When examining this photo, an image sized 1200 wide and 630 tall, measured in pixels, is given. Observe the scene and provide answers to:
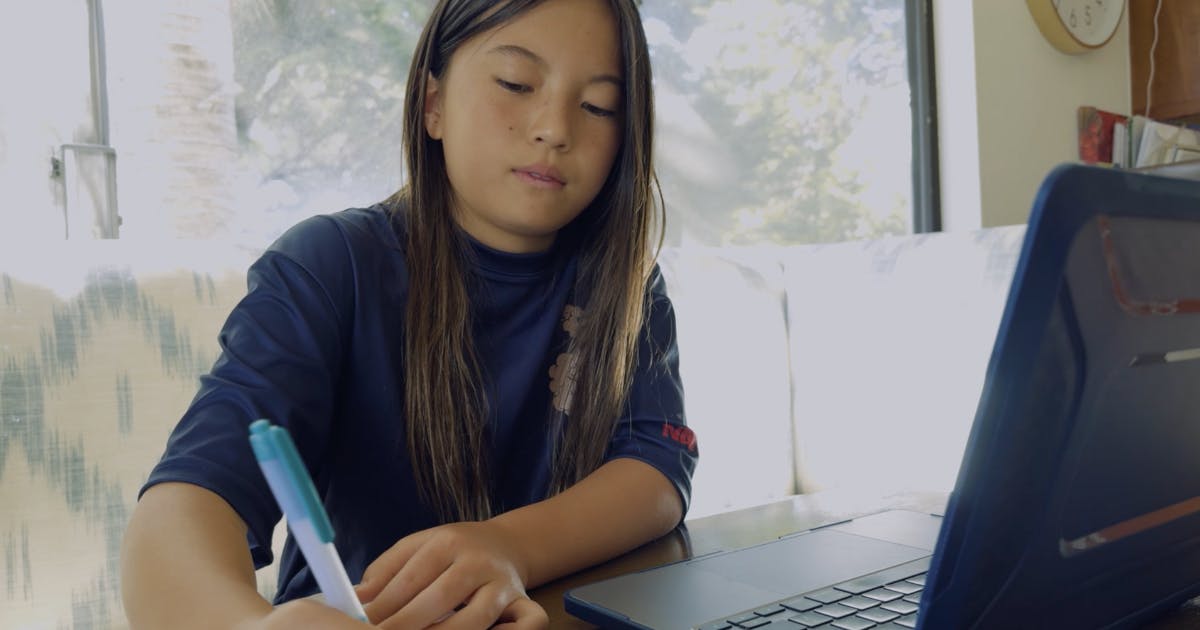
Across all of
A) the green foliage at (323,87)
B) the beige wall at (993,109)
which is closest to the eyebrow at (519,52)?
the green foliage at (323,87)

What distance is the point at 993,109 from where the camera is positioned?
2.49 m

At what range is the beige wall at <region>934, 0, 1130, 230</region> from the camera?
2.46 metres

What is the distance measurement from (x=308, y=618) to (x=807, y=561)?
31 centimetres

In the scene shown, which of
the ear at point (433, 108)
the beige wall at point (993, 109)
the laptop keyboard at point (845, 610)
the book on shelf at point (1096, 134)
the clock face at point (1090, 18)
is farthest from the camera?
the book on shelf at point (1096, 134)

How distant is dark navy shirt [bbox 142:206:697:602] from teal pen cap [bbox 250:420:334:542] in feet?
1.01

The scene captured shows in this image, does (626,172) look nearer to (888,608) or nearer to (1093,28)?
(888,608)

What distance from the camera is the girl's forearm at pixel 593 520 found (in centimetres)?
60

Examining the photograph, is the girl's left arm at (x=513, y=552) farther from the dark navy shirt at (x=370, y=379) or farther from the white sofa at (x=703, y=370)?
the white sofa at (x=703, y=370)

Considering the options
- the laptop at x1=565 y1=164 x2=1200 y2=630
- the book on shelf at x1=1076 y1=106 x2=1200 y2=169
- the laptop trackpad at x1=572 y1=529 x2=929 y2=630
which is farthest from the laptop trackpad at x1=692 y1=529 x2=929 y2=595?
the book on shelf at x1=1076 y1=106 x2=1200 y2=169

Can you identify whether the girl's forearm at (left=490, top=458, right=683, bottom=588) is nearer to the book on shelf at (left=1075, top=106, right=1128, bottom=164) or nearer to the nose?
the nose

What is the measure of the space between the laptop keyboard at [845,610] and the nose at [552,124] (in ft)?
1.47

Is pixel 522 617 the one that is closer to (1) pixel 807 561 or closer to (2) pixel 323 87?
(1) pixel 807 561

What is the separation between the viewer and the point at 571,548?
627 mm

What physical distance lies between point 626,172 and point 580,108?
102mm
